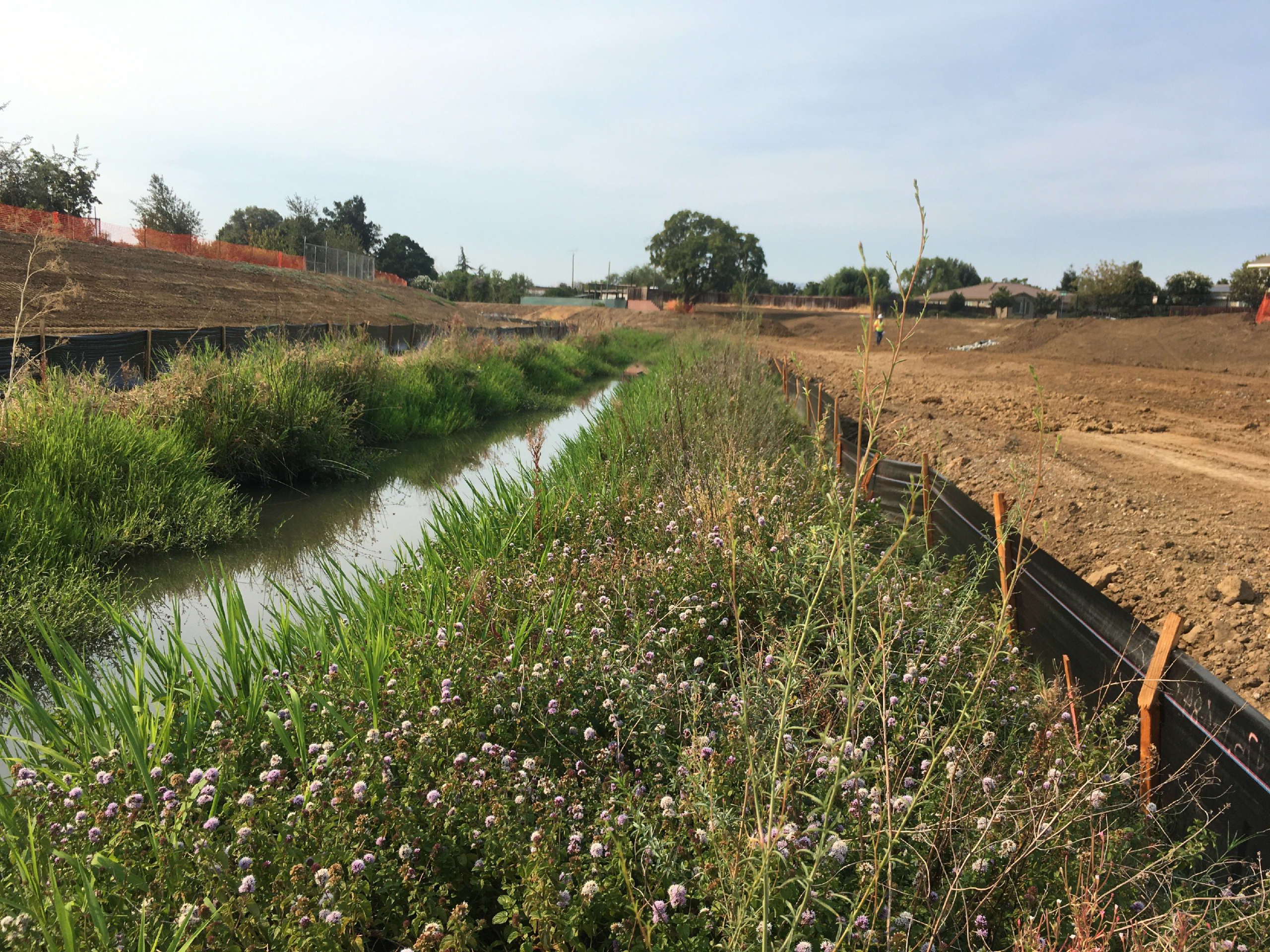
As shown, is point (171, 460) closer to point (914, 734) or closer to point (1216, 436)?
point (914, 734)

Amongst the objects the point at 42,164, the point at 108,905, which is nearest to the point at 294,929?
the point at 108,905

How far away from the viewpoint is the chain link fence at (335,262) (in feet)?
151

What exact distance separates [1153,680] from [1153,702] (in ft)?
0.34

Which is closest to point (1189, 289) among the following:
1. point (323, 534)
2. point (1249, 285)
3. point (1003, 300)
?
point (1249, 285)

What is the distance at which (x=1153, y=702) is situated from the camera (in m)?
2.87

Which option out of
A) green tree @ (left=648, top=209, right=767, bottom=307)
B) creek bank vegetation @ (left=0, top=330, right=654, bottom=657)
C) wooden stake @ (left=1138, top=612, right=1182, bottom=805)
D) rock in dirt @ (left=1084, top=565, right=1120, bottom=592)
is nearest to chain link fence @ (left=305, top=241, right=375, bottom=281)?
green tree @ (left=648, top=209, right=767, bottom=307)

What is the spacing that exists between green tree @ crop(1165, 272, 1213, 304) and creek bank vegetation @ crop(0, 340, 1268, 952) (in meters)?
52.7

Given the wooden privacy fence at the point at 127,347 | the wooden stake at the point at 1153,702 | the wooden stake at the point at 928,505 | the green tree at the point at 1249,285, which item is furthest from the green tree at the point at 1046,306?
the wooden stake at the point at 1153,702

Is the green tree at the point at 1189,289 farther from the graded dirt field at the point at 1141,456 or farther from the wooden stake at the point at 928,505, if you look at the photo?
the wooden stake at the point at 928,505

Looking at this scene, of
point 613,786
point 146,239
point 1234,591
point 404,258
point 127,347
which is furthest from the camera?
point 404,258

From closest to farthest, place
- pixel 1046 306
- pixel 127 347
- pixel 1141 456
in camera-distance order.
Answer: pixel 127 347
pixel 1141 456
pixel 1046 306

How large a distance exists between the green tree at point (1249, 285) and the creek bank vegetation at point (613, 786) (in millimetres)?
48038

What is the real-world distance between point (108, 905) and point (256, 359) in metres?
8.87

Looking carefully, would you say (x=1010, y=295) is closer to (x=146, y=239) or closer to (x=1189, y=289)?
(x=1189, y=289)
